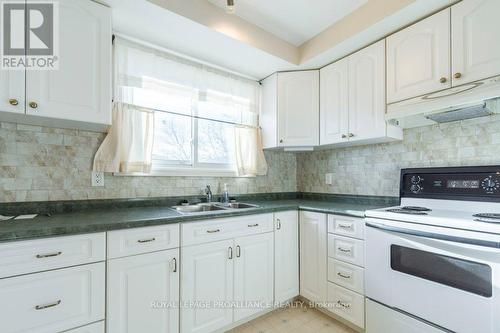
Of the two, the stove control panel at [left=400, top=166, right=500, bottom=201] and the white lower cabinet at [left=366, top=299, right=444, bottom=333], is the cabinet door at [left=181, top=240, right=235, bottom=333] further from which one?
the stove control panel at [left=400, top=166, right=500, bottom=201]

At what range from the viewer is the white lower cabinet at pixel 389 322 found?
1.38 metres

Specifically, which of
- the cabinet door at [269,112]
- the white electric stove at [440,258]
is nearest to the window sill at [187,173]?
the cabinet door at [269,112]

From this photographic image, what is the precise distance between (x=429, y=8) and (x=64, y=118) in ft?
7.82

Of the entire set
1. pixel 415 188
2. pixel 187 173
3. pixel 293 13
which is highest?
pixel 293 13

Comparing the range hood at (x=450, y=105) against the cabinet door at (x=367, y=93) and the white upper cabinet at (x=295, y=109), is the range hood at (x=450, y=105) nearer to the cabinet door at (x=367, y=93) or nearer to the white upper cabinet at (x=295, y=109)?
the cabinet door at (x=367, y=93)

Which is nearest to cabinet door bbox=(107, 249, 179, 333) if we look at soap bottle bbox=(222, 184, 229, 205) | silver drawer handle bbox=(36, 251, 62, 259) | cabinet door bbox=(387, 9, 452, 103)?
silver drawer handle bbox=(36, 251, 62, 259)

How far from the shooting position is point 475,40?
141cm

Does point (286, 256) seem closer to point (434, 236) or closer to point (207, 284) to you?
point (207, 284)

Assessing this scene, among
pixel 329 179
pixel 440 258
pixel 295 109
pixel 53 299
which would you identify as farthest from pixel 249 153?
pixel 53 299

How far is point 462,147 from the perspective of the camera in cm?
171

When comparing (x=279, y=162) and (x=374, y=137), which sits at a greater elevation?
(x=374, y=137)

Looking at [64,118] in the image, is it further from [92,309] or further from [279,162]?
[279,162]

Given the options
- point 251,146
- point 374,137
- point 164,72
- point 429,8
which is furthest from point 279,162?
point 429,8

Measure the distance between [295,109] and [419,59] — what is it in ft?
3.47
